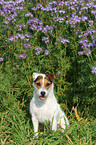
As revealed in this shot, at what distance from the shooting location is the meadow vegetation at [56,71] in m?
3.96

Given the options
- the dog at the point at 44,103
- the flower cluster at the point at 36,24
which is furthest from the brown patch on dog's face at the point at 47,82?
the flower cluster at the point at 36,24

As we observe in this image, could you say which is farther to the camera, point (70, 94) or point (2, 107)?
point (70, 94)

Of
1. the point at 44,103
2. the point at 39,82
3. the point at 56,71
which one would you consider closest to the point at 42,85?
the point at 39,82

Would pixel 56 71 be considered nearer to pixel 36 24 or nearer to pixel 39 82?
pixel 36 24

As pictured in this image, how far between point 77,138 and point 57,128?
1.33ft

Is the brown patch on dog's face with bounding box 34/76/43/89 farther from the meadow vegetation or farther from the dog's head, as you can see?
the meadow vegetation

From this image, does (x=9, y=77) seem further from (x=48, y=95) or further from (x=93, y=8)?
(x=93, y=8)

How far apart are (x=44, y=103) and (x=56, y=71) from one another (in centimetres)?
145

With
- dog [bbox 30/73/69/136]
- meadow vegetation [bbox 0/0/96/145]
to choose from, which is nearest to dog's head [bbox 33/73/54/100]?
dog [bbox 30/73/69/136]

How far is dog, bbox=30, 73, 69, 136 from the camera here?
341cm

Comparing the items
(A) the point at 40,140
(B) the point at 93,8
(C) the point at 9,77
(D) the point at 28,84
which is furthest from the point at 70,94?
(B) the point at 93,8

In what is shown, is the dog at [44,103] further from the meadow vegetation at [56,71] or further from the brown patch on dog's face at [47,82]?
the meadow vegetation at [56,71]

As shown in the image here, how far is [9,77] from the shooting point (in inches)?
187

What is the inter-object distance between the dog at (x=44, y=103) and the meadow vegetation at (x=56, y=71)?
0.20 metres
